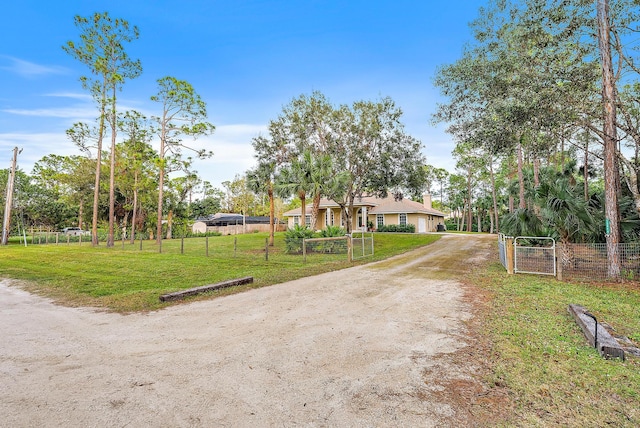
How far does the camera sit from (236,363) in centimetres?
346

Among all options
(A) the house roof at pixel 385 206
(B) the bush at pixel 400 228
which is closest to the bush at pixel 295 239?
(A) the house roof at pixel 385 206

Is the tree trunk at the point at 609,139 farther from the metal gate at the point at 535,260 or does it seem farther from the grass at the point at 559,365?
the grass at the point at 559,365

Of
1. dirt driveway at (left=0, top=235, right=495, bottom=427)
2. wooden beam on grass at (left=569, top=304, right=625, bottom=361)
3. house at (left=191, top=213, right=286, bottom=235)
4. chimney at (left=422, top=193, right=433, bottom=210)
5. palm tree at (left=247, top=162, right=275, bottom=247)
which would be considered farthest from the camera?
house at (left=191, top=213, right=286, bottom=235)

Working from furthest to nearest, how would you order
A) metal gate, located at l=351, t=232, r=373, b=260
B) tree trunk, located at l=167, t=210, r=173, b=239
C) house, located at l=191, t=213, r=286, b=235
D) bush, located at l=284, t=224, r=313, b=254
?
1. house, located at l=191, t=213, r=286, b=235
2. tree trunk, located at l=167, t=210, r=173, b=239
3. bush, located at l=284, t=224, r=313, b=254
4. metal gate, located at l=351, t=232, r=373, b=260

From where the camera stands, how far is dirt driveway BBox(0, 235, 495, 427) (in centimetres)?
249

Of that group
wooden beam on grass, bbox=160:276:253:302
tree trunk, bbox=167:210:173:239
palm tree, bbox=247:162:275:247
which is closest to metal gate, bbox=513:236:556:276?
wooden beam on grass, bbox=160:276:253:302

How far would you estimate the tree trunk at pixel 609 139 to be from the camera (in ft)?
27.4

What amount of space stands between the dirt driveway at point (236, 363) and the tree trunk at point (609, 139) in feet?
17.9

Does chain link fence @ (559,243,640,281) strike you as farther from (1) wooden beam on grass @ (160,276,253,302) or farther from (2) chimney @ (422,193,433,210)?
(2) chimney @ (422,193,433,210)

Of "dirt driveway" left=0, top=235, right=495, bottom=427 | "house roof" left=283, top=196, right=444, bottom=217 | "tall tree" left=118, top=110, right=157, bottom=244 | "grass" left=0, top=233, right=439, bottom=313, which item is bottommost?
"grass" left=0, top=233, right=439, bottom=313

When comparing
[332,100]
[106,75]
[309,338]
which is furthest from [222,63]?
[309,338]

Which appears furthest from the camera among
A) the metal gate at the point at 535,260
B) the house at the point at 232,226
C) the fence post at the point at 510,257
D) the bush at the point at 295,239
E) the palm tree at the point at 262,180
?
the house at the point at 232,226

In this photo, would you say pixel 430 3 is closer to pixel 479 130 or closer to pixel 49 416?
pixel 479 130

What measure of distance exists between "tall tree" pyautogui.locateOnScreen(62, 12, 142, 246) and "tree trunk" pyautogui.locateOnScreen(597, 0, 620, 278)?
23278 mm
